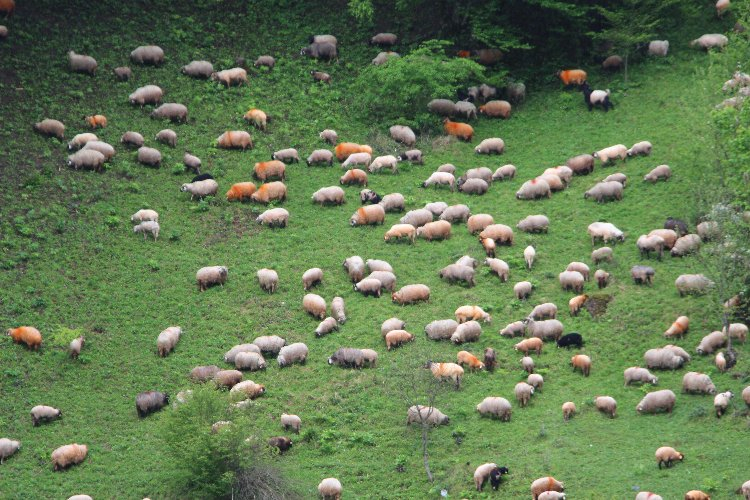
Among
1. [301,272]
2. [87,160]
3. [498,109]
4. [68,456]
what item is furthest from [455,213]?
[68,456]

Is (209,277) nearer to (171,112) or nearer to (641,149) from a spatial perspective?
(171,112)

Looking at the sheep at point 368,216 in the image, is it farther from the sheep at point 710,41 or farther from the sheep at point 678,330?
the sheep at point 710,41

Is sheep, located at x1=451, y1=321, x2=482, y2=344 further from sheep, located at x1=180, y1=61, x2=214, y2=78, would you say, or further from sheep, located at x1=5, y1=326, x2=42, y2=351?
sheep, located at x1=180, y1=61, x2=214, y2=78

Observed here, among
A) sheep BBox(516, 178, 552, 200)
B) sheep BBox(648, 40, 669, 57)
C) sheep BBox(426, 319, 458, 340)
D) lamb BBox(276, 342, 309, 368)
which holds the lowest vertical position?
lamb BBox(276, 342, 309, 368)

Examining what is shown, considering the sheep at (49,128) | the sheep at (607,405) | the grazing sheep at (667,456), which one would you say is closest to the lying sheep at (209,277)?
the sheep at (49,128)

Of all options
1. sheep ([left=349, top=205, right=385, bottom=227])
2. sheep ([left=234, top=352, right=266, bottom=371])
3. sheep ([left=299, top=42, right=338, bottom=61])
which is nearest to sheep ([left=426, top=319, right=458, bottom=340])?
sheep ([left=234, top=352, right=266, bottom=371])

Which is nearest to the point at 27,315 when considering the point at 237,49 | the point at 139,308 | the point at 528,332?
the point at 139,308
